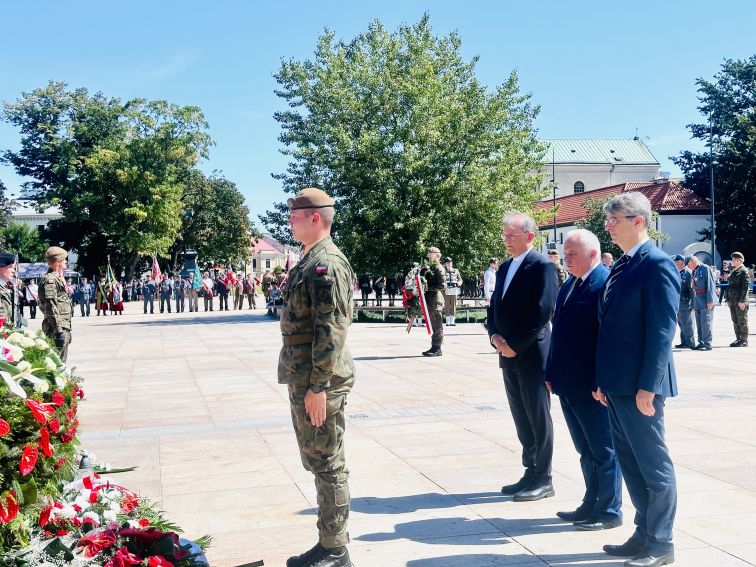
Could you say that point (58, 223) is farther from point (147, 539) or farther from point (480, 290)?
point (147, 539)

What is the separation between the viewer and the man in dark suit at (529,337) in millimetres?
5316

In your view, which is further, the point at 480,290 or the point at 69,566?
the point at 480,290

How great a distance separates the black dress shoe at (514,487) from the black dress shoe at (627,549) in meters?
1.16

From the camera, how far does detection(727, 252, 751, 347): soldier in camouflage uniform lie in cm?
1576

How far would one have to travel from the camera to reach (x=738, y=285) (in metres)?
16.0

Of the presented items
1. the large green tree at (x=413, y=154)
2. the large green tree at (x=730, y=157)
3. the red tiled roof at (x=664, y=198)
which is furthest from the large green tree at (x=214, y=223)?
the large green tree at (x=413, y=154)

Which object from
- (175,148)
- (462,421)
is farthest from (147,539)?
(175,148)

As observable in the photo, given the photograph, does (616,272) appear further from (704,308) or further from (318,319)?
(704,308)

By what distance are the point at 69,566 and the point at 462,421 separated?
17.5ft

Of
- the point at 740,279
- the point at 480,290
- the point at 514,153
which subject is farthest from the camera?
the point at 480,290

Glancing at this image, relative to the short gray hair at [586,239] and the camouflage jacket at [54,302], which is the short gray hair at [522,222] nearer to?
the short gray hair at [586,239]

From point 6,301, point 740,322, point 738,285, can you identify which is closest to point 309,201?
point 6,301

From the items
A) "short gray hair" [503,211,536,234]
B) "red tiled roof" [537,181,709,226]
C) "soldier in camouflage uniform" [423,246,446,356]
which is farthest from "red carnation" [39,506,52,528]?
"red tiled roof" [537,181,709,226]

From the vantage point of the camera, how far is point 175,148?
56.0m
